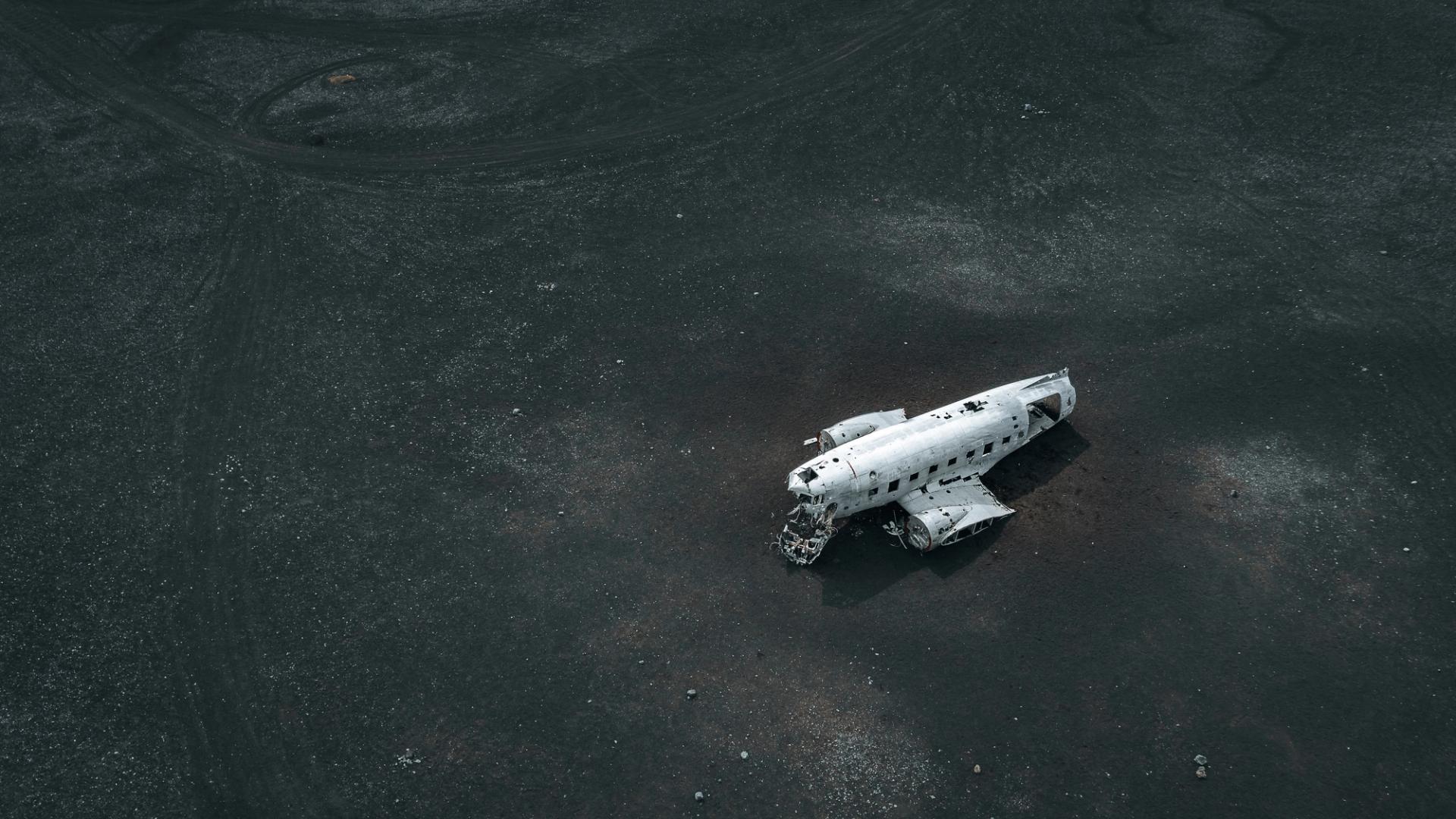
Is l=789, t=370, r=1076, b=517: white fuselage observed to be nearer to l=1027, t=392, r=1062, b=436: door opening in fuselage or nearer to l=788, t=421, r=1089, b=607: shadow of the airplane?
l=1027, t=392, r=1062, b=436: door opening in fuselage

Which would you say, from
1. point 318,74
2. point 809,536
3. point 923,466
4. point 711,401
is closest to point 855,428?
point 923,466

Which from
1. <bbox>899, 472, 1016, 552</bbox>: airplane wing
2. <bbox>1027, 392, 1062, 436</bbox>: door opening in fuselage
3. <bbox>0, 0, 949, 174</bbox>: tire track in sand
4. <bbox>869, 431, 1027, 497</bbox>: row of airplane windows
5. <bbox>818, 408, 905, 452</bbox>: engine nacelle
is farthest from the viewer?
<bbox>0, 0, 949, 174</bbox>: tire track in sand

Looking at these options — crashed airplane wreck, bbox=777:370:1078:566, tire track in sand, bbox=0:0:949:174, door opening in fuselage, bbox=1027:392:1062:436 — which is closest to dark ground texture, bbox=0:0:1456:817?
tire track in sand, bbox=0:0:949:174

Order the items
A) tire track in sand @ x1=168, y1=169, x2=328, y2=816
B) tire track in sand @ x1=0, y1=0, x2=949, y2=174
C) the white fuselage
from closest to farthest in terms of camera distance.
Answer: tire track in sand @ x1=168, y1=169, x2=328, y2=816 → the white fuselage → tire track in sand @ x1=0, y1=0, x2=949, y2=174

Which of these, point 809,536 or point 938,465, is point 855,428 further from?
point 809,536

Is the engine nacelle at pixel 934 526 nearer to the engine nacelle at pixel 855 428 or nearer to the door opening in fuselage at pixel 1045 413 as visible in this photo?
the engine nacelle at pixel 855 428

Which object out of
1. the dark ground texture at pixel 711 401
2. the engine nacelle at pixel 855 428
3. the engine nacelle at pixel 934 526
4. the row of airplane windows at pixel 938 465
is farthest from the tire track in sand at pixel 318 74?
the engine nacelle at pixel 934 526

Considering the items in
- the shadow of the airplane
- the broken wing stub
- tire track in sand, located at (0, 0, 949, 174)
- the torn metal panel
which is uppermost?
tire track in sand, located at (0, 0, 949, 174)

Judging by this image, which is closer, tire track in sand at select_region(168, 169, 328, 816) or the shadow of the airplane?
tire track in sand at select_region(168, 169, 328, 816)
